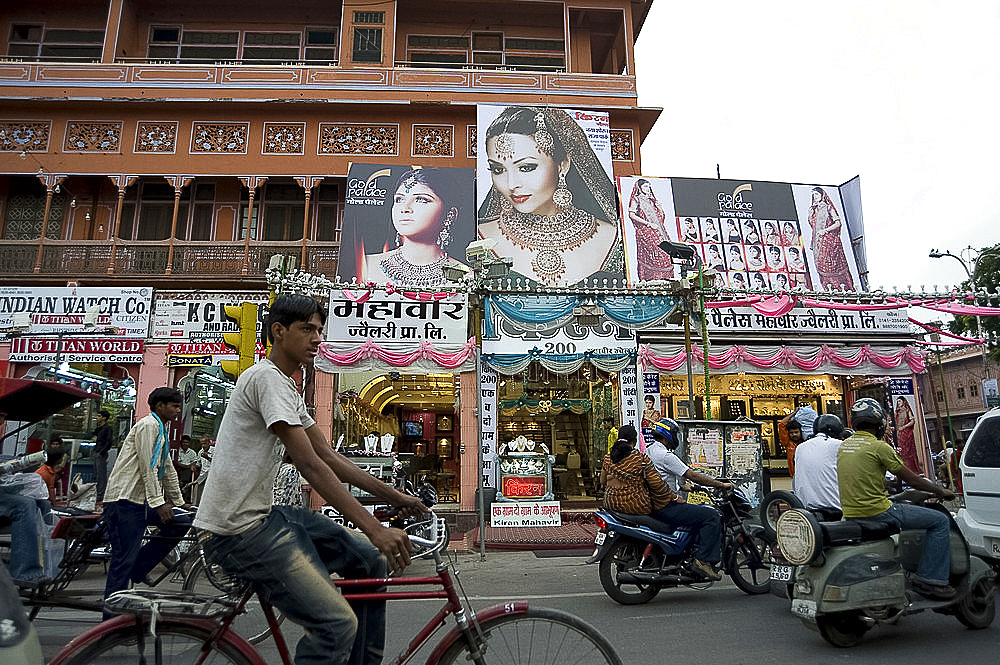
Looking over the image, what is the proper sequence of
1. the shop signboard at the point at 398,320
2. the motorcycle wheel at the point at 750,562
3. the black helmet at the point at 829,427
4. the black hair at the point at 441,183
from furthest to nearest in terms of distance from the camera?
1. the black hair at the point at 441,183
2. the shop signboard at the point at 398,320
3. the motorcycle wheel at the point at 750,562
4. the black helmet at the point at 829,427

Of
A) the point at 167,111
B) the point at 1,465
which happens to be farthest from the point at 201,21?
the point at 1,465

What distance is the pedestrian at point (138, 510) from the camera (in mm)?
4695

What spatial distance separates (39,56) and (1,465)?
19.2 meters

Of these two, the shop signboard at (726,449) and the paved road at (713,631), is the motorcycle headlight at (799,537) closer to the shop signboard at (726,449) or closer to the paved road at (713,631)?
the paved road at (713,631)

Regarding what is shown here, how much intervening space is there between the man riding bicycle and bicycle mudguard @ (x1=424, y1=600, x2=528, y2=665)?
0.79ft

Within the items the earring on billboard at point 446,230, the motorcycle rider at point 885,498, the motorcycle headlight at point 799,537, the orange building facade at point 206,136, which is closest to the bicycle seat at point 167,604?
the motorcycle headlight at point 799,537

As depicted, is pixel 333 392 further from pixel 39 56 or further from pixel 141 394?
pixel 39 56

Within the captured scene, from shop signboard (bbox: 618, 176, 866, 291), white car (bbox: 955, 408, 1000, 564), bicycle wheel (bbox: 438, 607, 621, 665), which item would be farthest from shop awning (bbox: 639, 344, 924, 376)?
bicycle wheel (bbox: 438, 607, 621, 665)

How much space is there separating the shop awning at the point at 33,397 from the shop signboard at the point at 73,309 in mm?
8415

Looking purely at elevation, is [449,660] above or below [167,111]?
below

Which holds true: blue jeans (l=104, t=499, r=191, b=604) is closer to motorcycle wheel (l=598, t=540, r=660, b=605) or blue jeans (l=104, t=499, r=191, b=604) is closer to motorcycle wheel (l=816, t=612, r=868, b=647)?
motorcycle wheel (l=598, t=540, r=660, b=605)

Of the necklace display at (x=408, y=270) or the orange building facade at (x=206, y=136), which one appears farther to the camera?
the orange building facade at (x=206, y=136)

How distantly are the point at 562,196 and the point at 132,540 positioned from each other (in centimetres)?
1285

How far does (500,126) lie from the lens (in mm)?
16406
